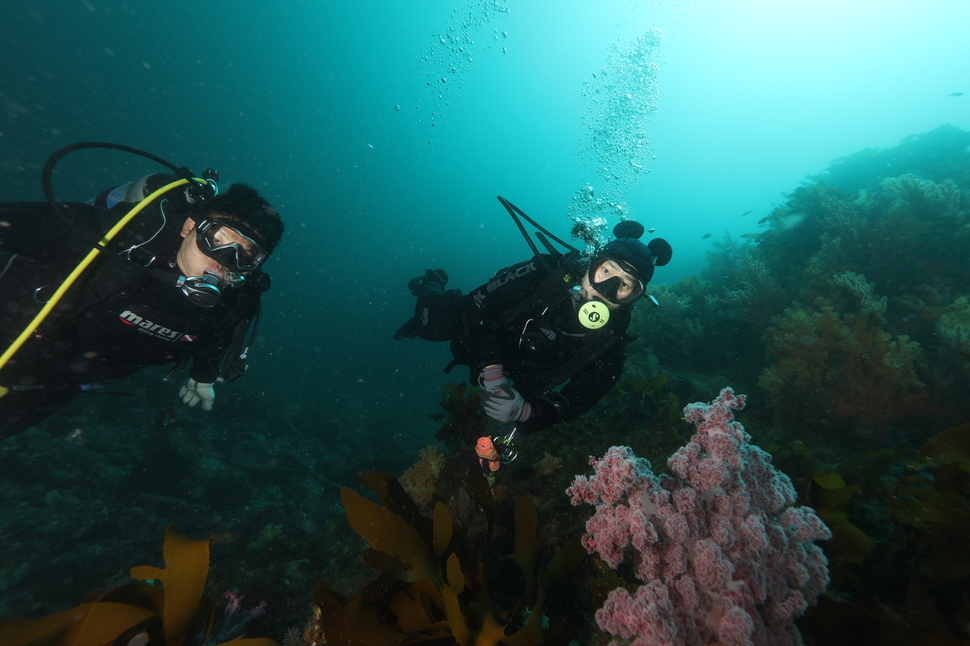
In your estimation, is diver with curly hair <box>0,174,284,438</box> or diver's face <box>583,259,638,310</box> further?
diver's face <box>583,259,638,310</box>

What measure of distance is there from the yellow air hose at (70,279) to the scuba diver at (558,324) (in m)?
3.36

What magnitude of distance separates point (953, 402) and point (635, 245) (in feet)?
14.3

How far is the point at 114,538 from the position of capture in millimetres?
5453

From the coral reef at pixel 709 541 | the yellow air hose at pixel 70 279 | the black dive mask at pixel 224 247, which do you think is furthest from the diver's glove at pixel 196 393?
the coral reef at pixel 709 541

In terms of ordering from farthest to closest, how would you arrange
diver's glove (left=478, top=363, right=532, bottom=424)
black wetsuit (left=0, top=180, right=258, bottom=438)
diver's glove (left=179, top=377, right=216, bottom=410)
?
diver's glove (left=179, top=377, right=216, bottom=410), diver's glove (left=478, top=363, right=532, bottom=424), black wetsuit (left=0, top=180, right=258, bottom=438)

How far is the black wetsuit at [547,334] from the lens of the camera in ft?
12.6

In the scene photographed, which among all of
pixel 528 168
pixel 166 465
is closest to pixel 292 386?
pixel 166 465

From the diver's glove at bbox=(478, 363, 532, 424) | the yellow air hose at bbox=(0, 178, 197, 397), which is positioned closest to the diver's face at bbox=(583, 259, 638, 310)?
the diver's glove at bbox=(478, 363, 532, 424)

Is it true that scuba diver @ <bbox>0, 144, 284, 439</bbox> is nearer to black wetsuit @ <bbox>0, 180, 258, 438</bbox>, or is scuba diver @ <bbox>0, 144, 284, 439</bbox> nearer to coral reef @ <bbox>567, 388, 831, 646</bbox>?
black wetsuit @ <bbox>0, 180, 258, 438</bbox>

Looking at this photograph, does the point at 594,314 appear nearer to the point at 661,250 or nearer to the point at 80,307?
the point at 661,250

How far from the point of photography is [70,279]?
298 centimetres

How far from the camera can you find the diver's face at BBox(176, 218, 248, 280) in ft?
11.1

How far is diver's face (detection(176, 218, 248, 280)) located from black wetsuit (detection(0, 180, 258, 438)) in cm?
11

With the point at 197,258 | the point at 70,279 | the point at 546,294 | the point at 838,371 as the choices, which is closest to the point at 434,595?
the point at 546,294
